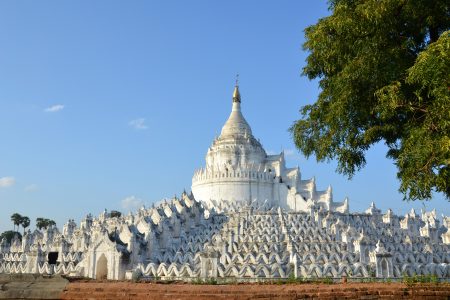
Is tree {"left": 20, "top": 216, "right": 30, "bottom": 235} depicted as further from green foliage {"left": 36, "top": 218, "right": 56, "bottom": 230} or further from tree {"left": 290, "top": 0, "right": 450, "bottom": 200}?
tree {"left": 290, "top": 0, "right": 450, "bottom": 200}

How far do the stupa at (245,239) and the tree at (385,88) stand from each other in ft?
40.0

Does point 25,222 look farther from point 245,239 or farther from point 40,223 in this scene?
point 245,239

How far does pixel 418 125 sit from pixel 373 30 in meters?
3.62

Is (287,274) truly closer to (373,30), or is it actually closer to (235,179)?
(373,30)

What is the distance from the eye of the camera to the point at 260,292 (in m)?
13.4

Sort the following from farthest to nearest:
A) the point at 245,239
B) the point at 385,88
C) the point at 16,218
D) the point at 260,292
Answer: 1. the point at 16,218
2. the point at 245,239
3. the point at 385,88
4. the point at 260,292

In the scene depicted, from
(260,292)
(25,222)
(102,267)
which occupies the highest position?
(25,222)

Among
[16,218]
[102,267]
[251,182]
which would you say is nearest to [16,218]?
[16,218]

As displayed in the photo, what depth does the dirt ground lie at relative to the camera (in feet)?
43.6

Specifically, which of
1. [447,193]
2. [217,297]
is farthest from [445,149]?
[217,297]

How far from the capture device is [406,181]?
14883 millimetres

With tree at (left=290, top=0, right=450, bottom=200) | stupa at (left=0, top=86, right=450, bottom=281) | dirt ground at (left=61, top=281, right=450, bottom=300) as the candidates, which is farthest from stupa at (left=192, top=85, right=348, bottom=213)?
dirt ground at (left=61, top=281, right=450, bottom=300)

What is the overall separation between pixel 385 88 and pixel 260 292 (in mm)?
7455

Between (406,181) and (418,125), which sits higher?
(418,125)
